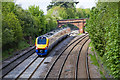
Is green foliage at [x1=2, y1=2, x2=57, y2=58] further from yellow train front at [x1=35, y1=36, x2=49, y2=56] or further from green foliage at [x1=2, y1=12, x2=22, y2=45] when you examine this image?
yellow train front at [x1=35, y1=36, x2=49, y2=56]

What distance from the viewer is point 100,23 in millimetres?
16125

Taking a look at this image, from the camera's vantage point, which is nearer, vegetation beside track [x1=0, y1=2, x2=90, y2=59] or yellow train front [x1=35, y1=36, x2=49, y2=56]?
yellow train front [x1=35, y1=36, x2=49, y2=56]

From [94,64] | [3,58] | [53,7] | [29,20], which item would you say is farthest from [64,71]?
[53,7]

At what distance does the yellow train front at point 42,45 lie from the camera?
20.0 m

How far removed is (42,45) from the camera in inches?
792

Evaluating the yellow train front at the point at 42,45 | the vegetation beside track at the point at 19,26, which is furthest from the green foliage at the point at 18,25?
A: the yellow train front at the point at 42,45

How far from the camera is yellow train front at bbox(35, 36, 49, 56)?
20.0 meters

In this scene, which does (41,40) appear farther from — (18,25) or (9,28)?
(18,25)

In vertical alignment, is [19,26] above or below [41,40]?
above

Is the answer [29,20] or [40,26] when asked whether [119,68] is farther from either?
[40,26]

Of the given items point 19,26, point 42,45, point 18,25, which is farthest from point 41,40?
point 18,25

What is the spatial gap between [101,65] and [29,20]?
19314 mm

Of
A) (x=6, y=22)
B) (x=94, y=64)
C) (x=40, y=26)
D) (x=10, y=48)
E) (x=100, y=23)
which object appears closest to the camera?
(x=100, y=23)

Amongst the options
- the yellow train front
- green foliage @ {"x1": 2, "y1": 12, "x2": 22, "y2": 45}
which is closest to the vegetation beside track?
green foliage @ {"x1": 2, "y1": 12, "x2": 22, "y2": 45}
